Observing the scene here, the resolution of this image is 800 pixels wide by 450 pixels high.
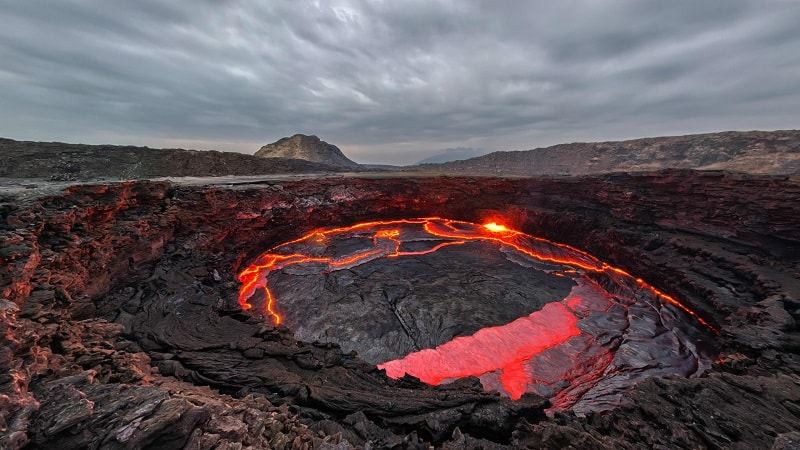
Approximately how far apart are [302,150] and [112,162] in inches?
1876

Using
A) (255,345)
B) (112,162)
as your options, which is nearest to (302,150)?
(112,162)

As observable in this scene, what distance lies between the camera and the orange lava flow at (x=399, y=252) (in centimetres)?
1762

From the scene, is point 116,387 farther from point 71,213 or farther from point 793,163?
point 793,163

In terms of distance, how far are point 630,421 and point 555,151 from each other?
74574 mm

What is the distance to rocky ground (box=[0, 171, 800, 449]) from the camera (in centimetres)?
501

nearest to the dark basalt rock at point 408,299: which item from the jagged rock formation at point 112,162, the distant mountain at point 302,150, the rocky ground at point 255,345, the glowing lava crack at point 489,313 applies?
the glowing lava crack at point 489,313

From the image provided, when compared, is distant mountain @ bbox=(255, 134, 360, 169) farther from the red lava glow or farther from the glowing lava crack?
the red lava glow

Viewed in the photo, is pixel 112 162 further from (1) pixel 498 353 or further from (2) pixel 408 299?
(1) pixel 498 353

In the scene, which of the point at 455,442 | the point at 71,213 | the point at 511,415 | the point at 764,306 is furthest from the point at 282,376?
the point at 764,306

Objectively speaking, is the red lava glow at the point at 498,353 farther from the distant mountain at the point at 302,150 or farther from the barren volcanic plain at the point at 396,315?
the distant mountain at the point at 302,150

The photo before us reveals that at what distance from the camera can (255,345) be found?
987 cm

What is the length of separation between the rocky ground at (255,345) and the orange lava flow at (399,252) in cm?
97

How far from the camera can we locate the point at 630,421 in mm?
6809

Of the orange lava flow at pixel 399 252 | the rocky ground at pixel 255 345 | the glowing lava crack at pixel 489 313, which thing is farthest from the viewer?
the orange lava flow at pixel 399 252
